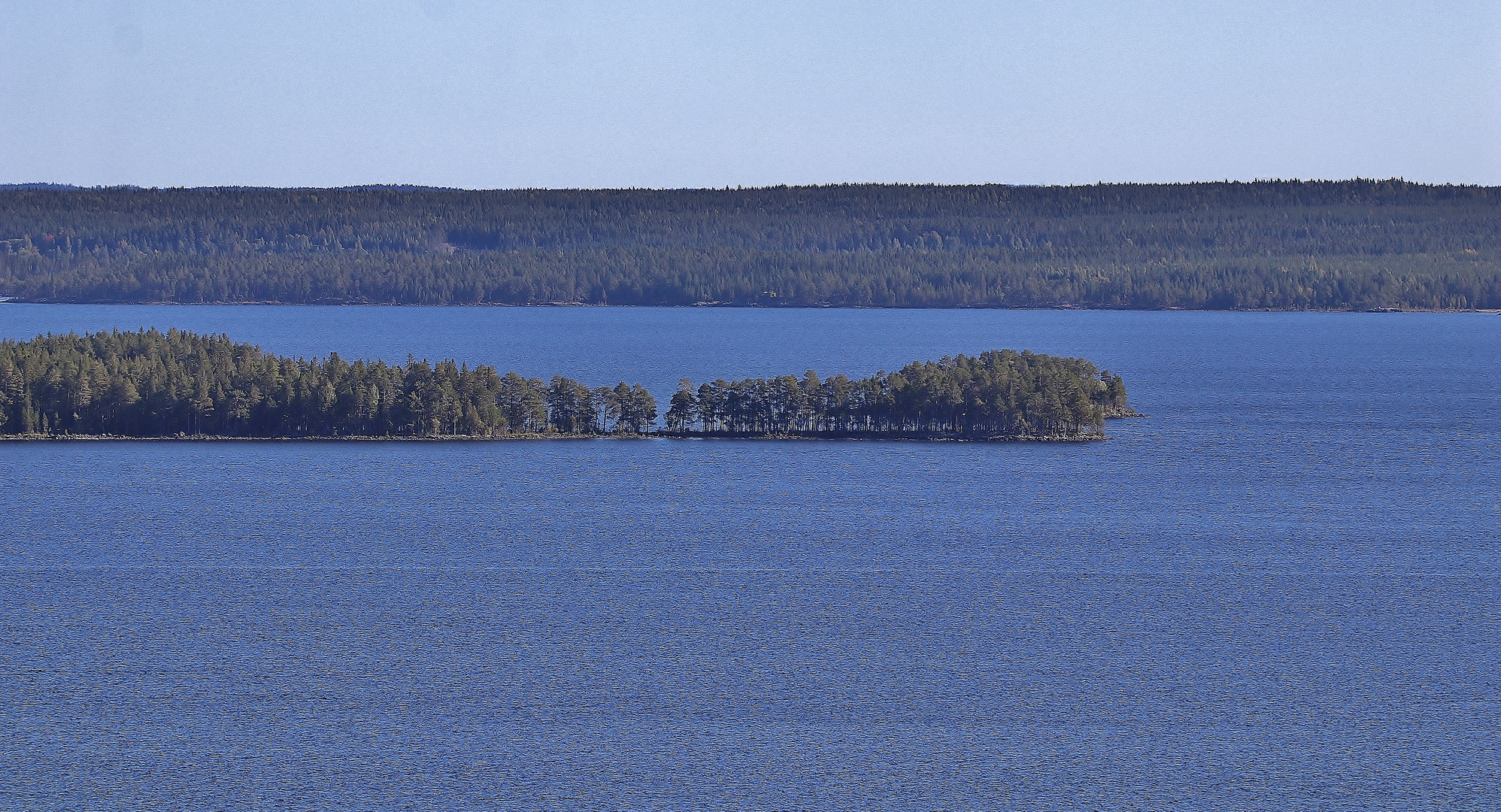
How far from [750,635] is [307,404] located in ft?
216

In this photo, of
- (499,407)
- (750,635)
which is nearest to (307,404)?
(499,407)

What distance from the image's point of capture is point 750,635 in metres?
58.8

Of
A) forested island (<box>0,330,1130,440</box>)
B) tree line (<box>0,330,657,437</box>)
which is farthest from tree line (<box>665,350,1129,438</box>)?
tree line (<box>0,330,657,437</box>)

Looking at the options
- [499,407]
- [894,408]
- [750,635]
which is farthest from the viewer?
[499,407]

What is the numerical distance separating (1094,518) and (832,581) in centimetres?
2062

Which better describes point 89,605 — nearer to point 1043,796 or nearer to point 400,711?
point 400,711

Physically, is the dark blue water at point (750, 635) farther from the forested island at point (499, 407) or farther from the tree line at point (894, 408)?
the tree line at point (894, 408)

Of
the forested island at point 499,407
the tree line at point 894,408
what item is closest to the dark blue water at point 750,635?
the forested island at point 499,407

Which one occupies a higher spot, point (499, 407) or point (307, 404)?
point (307, 404)

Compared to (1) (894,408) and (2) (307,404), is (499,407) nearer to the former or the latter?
(2) (307,404)

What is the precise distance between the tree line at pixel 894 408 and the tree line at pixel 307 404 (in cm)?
491

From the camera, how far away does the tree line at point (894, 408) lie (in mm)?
116688

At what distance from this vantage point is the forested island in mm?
116312

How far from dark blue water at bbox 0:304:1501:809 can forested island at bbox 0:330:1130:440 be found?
40.6 feet
